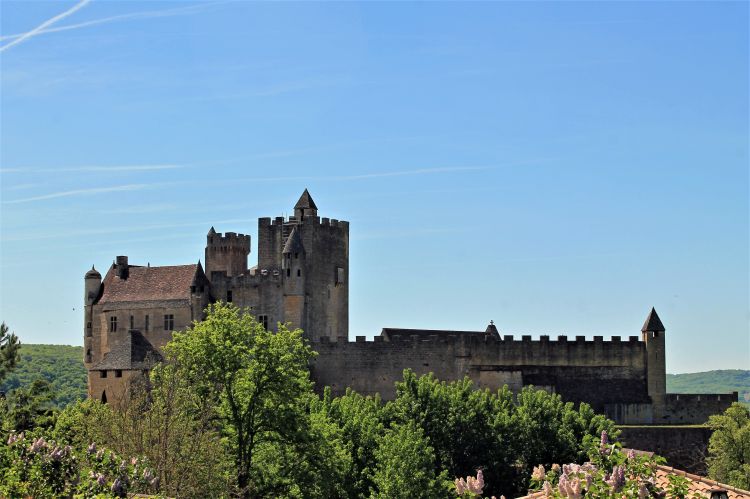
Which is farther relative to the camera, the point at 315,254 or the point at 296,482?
the point at 315,254

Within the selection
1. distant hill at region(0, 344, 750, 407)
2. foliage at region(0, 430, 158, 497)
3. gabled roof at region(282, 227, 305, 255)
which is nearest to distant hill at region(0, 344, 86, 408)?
distant hill at region(0, 344, 750, 407)

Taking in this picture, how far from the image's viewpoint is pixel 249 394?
166 feet

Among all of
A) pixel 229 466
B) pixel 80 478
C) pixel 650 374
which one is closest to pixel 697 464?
pixel 650 374

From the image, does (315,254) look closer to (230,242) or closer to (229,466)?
(230,242)

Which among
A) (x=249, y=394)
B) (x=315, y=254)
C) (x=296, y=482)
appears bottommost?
(x=296, y=482)

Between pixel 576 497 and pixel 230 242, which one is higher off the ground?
pixel 230 242

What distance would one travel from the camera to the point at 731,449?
62.8m

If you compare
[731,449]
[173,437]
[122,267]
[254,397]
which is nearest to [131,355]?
[122,267]

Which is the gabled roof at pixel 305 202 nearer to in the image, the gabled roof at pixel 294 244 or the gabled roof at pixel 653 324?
the gabled roof at pixel 294 244

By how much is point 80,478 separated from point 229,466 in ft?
76.6

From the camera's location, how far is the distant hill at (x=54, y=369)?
137375 millimetres

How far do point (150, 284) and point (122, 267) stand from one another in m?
3.32

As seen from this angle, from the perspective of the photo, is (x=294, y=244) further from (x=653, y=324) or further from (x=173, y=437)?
(x=173, y=437)

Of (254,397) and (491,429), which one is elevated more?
(254,397)
